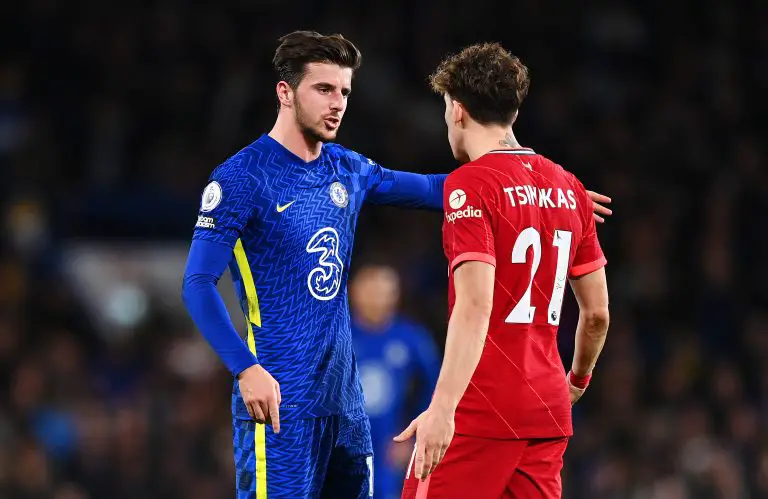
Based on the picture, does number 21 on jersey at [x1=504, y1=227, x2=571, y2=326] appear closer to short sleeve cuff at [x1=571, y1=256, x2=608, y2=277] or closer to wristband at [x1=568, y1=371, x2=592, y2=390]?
short sleeve cuff at [x1=571, y1=256, x2=608, y2=277]

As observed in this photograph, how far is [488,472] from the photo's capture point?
3.79 metres

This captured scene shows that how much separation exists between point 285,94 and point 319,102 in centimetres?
14

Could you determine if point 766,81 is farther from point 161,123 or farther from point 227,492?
point 227,492

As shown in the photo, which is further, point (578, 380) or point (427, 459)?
point (578, 380)

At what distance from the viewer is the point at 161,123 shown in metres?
11.9

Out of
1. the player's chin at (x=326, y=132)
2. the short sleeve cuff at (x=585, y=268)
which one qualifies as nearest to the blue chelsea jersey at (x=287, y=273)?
the player's chin at (x=326, y=132)

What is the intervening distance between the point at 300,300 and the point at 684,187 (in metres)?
8.20

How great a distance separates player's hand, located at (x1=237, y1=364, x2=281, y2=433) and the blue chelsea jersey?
281mm

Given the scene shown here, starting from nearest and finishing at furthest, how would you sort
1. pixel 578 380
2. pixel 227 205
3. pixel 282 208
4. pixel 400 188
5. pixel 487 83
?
pixel 487 83 → pixel 227 205 → pixel 282 208 → pixel 578 380 → pixel 400 188

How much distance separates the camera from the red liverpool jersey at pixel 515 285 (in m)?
3.79

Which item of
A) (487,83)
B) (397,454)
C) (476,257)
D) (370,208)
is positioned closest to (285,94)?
(487,83)

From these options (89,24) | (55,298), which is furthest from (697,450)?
(89,24)

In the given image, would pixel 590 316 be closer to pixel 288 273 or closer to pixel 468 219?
pixel 468 219

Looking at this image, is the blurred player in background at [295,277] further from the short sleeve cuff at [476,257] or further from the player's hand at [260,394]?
the short sleeve cuff at [476,257]
